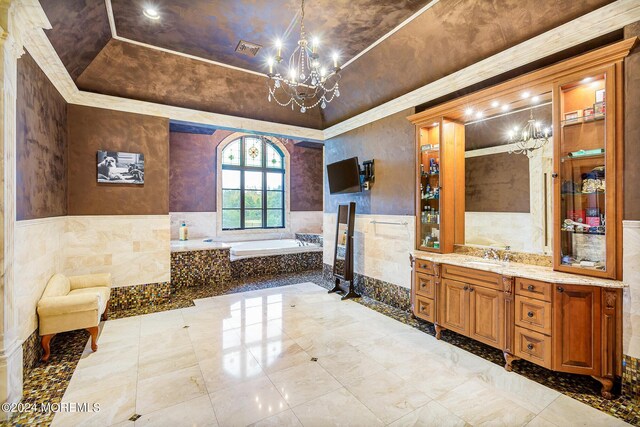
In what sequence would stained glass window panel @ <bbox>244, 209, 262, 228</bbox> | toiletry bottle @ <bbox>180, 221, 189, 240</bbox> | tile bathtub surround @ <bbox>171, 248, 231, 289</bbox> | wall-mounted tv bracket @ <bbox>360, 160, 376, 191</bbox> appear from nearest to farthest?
wall-mounted tv bracket @ <bbox>360, 160, 376, 191</bbox>
tile bathtub surround @ <bbox>171, 248, 231, 289</bbox>
toiletry bottle @ <bbox>180, 221, 189, 240</bbox>
stained glass window panel @ <bbox>244, 209, 262, 228</bbox>

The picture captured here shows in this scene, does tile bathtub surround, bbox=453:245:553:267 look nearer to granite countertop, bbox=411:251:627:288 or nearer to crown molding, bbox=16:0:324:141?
granite countertop, bbox=411:251:627:288

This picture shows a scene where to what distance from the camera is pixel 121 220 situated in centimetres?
418

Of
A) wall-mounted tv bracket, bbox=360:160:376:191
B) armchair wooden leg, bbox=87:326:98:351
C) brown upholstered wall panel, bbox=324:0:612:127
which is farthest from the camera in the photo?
wall-mounted tv bracket, bbox=360:160:376:191

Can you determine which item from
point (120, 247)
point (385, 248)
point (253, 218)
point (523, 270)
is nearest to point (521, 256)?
point (523, 270)

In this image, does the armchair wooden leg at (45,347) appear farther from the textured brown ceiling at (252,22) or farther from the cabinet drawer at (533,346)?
the cabinet drawer at (533,346)

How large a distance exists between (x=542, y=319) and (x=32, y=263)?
15.2 feet

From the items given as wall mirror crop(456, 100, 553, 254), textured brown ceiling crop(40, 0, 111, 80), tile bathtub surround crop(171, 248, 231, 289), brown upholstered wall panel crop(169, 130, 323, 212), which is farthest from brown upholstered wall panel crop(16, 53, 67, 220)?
wall mirror crop(456, 100, 553, 254)

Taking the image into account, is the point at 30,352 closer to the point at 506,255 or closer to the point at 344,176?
the point at 344,176

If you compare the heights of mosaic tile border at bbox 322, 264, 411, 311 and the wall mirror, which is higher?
the wall mirror

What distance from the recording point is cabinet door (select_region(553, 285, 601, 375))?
2.23 metres

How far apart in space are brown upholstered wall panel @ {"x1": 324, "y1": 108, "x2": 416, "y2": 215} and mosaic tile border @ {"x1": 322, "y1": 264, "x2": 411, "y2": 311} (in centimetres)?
110

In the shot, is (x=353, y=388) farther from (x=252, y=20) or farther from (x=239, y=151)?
(x=239, y=151)

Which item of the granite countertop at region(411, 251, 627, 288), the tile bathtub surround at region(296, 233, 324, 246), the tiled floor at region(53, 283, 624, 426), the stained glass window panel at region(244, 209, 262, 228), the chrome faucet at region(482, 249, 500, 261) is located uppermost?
the stained glass window panel at region(244, 209, 262, 228)

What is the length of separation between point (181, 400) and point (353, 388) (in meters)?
1.35
